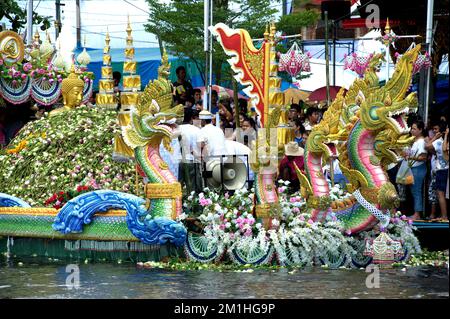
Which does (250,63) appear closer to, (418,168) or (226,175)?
(226,175)

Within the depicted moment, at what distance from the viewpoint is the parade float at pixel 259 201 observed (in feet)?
43.1

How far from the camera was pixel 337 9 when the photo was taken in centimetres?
2098

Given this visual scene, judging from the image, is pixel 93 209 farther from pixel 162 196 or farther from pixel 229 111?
pixel 229 111

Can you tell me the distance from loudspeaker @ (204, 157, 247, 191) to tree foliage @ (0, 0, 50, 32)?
10.7 metres

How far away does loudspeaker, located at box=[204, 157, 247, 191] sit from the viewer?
14711 mm

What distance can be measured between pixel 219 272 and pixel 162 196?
1163mm

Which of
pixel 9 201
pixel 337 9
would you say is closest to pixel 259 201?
pixel 9 201

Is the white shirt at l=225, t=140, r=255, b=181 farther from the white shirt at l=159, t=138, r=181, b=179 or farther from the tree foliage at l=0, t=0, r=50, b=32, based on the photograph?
the tree foliage at l=0, t=0, r=50, b=32

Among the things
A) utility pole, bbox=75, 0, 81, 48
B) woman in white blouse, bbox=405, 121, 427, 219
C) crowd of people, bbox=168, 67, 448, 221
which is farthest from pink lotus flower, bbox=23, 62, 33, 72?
utility pole, bbox=75, 0, 81, 48

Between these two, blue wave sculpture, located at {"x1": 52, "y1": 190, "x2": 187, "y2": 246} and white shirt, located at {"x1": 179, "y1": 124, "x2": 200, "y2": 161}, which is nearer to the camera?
blue wave sculpture, located at {"x1": 52, "y1": 190, "x2": 187, "y2": 246}

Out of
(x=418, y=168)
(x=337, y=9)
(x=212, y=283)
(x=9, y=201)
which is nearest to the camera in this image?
(x=212, y=283)

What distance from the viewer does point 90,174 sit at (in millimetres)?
14445

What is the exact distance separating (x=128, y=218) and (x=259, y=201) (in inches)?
58.5
